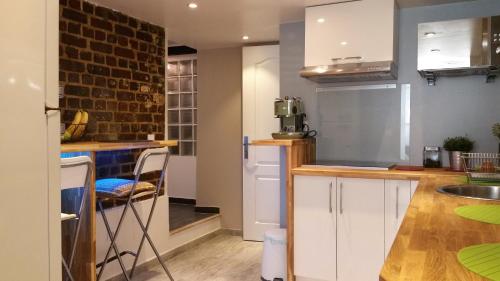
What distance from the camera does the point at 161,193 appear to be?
12.3 feet

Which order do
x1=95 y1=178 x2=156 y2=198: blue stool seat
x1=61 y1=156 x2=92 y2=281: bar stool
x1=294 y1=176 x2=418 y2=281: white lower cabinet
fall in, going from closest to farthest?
x1=61 y1=156 x2=92 y2=281: bar stool → x1=95 y1=178 x2=156 y2=198: blue stool seat → x1=294 y1=176 x2=418 y2=281: white lower cabinet

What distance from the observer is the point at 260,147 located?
4324 millimetres

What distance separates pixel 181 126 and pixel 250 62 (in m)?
1.56

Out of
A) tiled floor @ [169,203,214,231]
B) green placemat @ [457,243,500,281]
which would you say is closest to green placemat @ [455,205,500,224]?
green placemat @ [457,243,500,281]

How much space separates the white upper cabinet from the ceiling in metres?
0.13

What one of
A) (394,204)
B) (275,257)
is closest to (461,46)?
(394,204)

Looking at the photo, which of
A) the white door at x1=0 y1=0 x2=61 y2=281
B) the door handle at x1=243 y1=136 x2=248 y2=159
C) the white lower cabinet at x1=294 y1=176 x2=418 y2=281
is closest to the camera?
the white door at x1=0 y1=0 x2=61 y2=281

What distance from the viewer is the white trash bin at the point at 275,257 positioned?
306 cm

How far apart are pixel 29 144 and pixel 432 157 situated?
2.81 m

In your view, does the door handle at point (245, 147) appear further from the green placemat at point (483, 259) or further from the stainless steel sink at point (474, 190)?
the green placemat at point (483, 259)

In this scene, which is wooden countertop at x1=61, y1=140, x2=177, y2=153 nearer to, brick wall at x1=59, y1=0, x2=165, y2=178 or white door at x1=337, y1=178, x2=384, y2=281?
brick wall at x1=59, y1=0, x2=165, y2=178

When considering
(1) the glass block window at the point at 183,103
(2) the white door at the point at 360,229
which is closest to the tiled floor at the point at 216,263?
(2) the white door at the point at 360,229

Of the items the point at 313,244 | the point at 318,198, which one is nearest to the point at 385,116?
the point at 318,198

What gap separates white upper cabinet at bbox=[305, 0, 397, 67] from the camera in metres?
2.94
